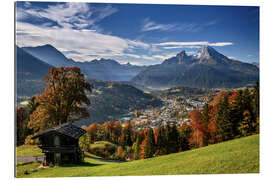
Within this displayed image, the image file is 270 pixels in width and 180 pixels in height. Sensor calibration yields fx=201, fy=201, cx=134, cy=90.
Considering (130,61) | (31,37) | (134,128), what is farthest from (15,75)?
(134,128)

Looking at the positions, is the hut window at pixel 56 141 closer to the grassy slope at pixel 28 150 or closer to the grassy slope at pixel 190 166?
the grassy slope at pixel 28 150

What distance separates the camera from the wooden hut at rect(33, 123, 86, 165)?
6.71m

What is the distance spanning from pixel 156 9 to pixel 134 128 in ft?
19.6

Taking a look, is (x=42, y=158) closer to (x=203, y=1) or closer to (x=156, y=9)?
(x=156, y=9)

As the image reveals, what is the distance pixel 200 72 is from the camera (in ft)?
29.0

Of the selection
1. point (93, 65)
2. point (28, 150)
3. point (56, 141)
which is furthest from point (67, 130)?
point (93, 65)

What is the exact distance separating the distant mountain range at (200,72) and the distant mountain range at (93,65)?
1.58 ft

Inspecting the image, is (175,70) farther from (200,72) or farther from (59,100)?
(59,100)

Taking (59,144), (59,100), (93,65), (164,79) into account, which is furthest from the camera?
(164,79)

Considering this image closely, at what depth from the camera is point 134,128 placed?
10.6 meters

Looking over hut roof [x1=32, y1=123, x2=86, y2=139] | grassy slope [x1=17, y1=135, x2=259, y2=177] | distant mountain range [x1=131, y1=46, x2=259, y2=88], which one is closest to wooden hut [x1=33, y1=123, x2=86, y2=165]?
hut roof [x1=32, y1=123, x2=86, y2=139]

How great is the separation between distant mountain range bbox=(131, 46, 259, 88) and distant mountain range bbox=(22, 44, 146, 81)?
483 mm

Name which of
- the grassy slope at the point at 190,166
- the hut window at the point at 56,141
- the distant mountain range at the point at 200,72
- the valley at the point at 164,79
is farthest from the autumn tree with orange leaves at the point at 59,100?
the distant mountain range at the point at 200,72

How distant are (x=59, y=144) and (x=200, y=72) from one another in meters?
6.36
